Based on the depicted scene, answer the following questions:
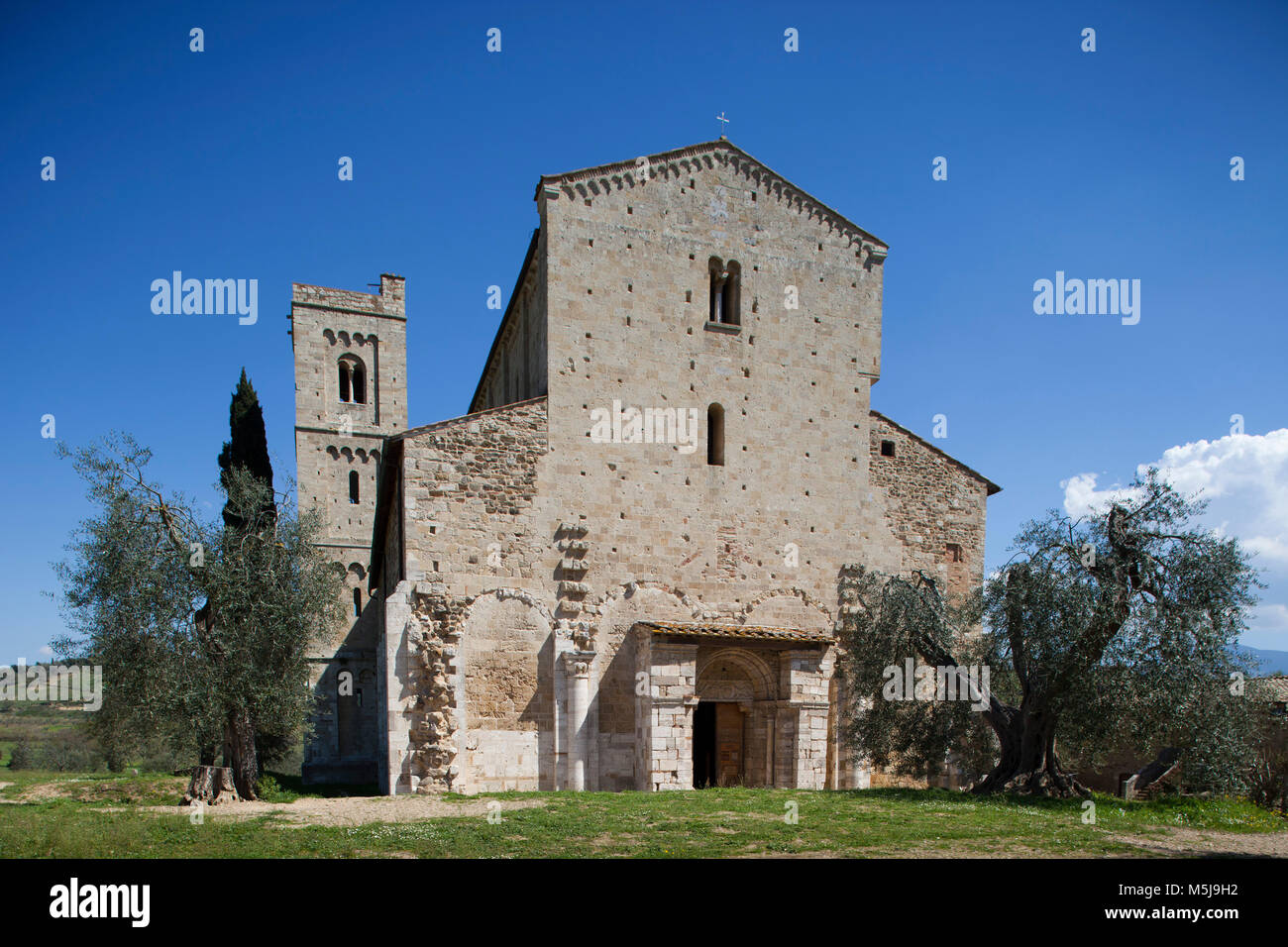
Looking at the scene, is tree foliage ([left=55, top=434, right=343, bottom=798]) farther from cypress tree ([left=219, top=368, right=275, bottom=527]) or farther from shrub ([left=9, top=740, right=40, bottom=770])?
shrub ([left=9, top=740, right=40, bottom=770])

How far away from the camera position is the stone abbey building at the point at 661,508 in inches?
677

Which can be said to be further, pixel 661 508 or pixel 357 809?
pixel 661 508

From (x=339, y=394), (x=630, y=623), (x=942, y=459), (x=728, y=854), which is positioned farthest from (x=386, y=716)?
(x=339, y=394)

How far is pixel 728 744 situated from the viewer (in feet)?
64.4

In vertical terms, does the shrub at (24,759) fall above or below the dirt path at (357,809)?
below

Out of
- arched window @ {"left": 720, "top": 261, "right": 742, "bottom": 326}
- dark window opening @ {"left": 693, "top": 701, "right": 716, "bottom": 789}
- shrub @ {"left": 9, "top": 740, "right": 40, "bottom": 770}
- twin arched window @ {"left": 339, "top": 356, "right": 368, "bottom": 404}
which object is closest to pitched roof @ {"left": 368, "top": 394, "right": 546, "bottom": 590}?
arched window @ {"left": 720, "top": 261, "right": 742, "bottom": 326}

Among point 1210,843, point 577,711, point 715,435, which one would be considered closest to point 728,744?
point 577,711

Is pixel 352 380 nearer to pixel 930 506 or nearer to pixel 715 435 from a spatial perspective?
pixel 715 435

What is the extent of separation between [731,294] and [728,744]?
36.9 feet

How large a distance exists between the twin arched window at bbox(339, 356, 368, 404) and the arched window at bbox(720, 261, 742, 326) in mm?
20600

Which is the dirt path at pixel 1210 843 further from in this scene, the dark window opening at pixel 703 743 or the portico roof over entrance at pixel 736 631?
the dark window opening at pixel 703 743

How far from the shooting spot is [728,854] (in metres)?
9.67

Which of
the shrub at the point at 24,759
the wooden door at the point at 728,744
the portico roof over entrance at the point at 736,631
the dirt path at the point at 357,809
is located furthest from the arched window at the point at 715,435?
the shrub at the point at 24,759

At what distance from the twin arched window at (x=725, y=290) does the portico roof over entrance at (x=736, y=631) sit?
24.8 feet
